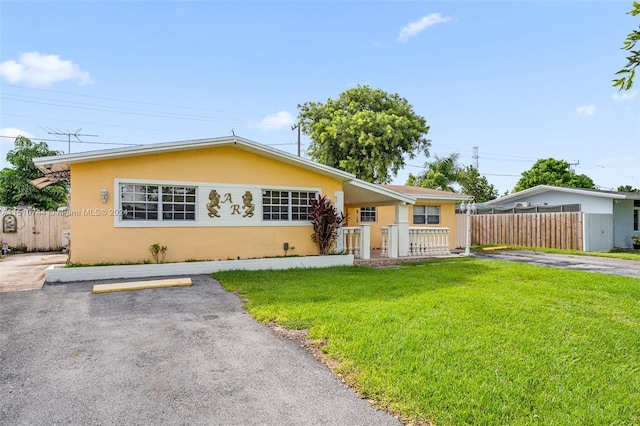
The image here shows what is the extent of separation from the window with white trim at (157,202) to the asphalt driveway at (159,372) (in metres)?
3.66

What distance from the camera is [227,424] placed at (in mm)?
2945

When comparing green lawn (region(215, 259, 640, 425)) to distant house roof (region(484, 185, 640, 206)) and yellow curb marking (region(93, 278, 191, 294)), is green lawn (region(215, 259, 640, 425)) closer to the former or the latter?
yellow curb marking (region(93, 278, 191, 294))

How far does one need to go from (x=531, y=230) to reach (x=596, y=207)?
3352 mm

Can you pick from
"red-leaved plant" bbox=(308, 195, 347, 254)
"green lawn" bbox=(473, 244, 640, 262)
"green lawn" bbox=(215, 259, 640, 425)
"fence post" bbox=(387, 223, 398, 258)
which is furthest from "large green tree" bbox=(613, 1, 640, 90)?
"green lawn" bbox=(473, 244, 640, 262)

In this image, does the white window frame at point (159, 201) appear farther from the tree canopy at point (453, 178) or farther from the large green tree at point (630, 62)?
the tree canopy at point (453, 178)

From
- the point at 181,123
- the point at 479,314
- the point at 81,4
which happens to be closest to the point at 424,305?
the point at 479,314

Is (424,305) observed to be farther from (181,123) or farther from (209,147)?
(181,123)

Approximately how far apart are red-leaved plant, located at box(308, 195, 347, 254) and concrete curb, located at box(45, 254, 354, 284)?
0.51 m

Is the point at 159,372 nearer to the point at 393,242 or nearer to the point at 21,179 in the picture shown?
the point at 393,242

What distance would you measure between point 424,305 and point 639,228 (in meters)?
21.1

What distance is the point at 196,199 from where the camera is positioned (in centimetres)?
1030

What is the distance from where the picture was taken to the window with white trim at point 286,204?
444 inches

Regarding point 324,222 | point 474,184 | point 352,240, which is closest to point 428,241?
point 352,240

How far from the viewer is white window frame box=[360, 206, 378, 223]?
1716 centimetres
